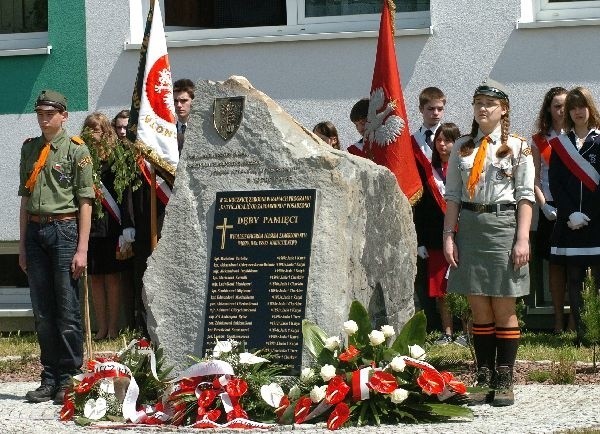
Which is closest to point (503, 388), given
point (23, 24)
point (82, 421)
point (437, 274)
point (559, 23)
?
point (82, 421)

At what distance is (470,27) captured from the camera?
1214 centimetres

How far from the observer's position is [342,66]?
12.6 m

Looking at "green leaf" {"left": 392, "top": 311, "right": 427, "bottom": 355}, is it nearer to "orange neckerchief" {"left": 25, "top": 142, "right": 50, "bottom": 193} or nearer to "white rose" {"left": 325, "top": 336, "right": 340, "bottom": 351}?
"white rose" {"left": 325, "top": 336, "right": 340, "bottom": 351}

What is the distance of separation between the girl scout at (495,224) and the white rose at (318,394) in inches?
45.8

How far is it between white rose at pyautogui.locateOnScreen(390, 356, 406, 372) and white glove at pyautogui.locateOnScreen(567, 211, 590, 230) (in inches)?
147

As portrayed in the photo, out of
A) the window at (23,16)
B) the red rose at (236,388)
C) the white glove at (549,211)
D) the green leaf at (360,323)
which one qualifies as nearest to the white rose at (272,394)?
the red rose at (236,388)

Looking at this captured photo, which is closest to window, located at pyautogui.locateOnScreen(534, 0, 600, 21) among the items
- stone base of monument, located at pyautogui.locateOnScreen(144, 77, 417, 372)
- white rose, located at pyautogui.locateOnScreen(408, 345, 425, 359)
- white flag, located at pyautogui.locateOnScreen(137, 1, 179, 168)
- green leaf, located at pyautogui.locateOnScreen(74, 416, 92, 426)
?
white flag, located at pyautogui.locateOnScreen(137, 1, 179, 168)

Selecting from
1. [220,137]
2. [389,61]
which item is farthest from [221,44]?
[220,137]

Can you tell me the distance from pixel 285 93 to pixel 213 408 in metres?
5.31

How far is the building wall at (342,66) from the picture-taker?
471 inches

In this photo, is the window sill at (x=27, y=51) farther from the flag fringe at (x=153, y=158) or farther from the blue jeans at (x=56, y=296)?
the blue jeans at (x=56, y=296)

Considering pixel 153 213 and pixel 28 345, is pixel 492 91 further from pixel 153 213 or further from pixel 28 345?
pixel 28 345

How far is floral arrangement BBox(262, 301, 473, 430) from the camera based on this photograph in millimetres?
7676

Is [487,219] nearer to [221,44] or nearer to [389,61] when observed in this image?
[389,61]
